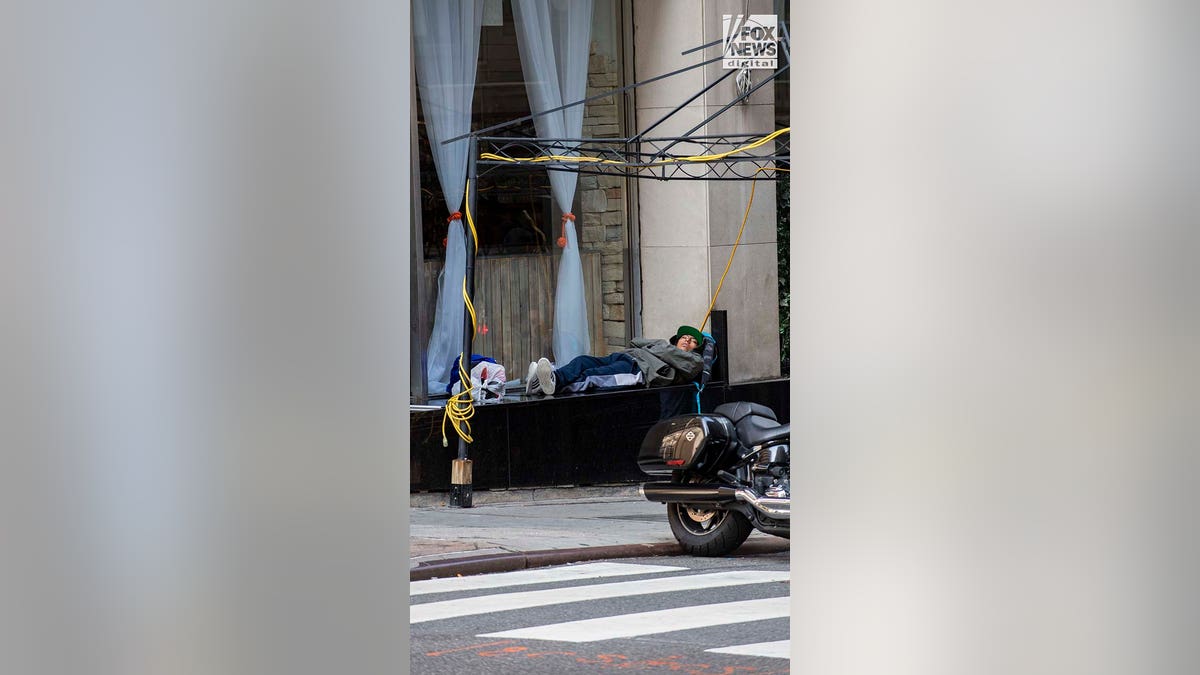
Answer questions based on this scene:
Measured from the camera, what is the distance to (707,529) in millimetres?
10320

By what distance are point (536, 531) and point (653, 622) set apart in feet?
11.7

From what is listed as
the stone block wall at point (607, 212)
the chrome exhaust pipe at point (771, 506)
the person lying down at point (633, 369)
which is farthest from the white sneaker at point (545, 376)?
the chrome exhaust pipe at point (771, 506)

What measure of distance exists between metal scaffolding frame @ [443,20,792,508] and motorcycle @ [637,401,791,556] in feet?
8.73

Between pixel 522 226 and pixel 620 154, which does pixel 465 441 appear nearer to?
pixel 522 226

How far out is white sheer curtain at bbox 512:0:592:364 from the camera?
14461 mm

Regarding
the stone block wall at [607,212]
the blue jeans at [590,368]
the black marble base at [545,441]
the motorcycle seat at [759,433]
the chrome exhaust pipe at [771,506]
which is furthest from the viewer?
the stone block wall at [607,212]

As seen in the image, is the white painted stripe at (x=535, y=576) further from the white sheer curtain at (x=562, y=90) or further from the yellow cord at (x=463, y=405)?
the white sheer curtain at (x=562, y=90)

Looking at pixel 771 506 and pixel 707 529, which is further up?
pixel 771 506

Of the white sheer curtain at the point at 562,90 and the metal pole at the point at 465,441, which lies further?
the white sheer curtain at the point at 562,90

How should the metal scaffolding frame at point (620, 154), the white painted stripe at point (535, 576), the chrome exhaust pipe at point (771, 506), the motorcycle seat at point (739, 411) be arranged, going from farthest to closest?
the metal scaffolding frame at point (620, 154)
the motorcycle seat at point (739, 411)
the chrome exhaust pipe at point (771, 506)
the white painted stripe at point (535, 576)

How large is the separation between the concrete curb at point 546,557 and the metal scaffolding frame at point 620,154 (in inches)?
100

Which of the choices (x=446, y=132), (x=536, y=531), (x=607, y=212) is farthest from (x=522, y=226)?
(x=536, y=531)

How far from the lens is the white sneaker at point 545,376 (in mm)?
13609
